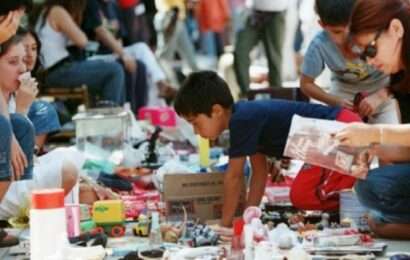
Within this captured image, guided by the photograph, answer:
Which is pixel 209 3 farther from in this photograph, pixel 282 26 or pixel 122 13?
pixel 282 26

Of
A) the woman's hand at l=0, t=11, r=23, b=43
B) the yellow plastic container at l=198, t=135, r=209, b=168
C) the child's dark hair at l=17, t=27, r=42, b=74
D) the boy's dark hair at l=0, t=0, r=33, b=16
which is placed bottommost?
the yellow plastic container at l=198, t=135, r=209, b=168

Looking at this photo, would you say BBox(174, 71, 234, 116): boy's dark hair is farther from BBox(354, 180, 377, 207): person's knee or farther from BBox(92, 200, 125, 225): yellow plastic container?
BBox(354, 180, 377, 207): person's knee

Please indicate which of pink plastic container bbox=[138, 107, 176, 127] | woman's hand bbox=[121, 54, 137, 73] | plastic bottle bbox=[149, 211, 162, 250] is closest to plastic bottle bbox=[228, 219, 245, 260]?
plastic bottle bbox=[149, 211, 162, 250]

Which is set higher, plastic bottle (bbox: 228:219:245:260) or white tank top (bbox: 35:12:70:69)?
white tank top (bbox: 35:12:70:69)

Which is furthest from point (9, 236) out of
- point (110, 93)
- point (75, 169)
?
point (110, 93)

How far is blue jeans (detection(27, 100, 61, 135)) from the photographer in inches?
195

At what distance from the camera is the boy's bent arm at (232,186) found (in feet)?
13.9

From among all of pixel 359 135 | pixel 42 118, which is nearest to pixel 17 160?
pixel 42 118

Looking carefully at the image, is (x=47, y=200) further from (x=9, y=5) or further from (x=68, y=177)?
(x=68, y=177)

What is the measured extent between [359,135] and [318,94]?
153 cm

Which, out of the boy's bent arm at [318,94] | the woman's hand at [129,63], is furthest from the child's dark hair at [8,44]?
the woman's hand at [129,63]

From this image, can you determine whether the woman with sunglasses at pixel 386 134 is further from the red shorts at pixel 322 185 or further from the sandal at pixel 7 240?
the sandal at pixel 7 240

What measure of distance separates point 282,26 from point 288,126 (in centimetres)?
363

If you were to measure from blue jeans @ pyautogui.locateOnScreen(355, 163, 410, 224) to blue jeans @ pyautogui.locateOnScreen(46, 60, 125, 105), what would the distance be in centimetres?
336
